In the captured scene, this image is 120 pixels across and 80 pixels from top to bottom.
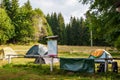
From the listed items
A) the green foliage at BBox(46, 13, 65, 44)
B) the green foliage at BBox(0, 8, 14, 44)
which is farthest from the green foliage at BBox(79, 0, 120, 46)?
the green foliage at BBox(46, 13, 65, 44)

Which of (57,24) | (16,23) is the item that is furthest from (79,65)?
(57,24)

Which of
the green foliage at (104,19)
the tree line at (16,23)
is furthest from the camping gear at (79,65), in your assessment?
the tree line at (16,23)

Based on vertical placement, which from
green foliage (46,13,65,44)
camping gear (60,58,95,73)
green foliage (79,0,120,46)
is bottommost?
camping gear (60,58,95,73)

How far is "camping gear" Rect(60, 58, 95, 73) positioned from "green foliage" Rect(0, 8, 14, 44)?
51.4 metres

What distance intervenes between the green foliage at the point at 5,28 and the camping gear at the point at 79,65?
2023 inches

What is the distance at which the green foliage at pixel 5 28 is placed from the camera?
7006 cm

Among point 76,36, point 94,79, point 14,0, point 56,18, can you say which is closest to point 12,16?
point 14,0

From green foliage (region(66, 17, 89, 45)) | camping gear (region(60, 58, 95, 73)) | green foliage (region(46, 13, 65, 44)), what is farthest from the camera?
green foliage (region(46, 13, 65, 44))

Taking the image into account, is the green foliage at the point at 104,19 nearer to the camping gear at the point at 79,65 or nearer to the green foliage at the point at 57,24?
the camping gear at the point at 79,65

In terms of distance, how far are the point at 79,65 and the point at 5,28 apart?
181ft

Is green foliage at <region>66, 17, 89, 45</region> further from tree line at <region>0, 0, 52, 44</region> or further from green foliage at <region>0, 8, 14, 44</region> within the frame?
green foliage at <region>0, 8, 14, 44</region>

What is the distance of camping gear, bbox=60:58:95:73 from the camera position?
59.3ft

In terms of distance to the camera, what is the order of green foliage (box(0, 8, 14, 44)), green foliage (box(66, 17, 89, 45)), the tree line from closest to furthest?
green foliage (box(0, 8, 14, 44)) < the tree line < green foliage (box(66, 17, 89, 45))

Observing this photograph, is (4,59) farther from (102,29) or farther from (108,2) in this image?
(108,2)
